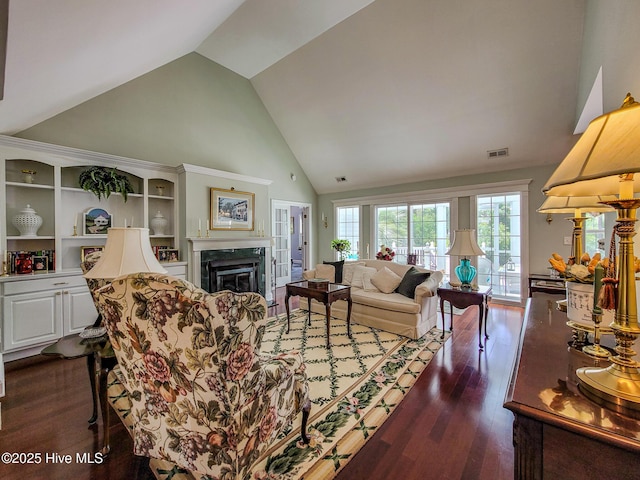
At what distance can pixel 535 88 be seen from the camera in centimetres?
381

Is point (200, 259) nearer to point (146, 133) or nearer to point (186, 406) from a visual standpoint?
point (146, 133)

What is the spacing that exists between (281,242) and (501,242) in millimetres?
4758

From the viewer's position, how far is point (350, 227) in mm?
7402

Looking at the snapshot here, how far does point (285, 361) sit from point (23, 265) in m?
3.61

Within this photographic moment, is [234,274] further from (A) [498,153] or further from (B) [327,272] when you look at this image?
(A) [498,153]

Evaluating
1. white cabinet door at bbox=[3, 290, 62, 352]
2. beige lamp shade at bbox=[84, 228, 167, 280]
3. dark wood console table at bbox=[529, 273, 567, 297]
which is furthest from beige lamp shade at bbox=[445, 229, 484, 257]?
white cabinet door at bbox=[3, 290, 62, 352]

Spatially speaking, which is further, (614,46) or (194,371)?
(614,46)

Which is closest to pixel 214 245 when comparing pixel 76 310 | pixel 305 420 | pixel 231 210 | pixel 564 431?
pixel 231 210

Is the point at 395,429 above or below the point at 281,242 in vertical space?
below

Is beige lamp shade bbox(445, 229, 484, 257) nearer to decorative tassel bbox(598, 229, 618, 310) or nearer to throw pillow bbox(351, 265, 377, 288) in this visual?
throw pillow bbox(351, 265, 377, 288)

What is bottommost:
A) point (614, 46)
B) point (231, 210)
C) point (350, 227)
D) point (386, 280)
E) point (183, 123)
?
point (386, 280)

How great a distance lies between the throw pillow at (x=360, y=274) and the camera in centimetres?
427

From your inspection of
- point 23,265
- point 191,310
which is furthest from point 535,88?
point 23,265

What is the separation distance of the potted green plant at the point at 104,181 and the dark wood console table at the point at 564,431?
4.65 meters
